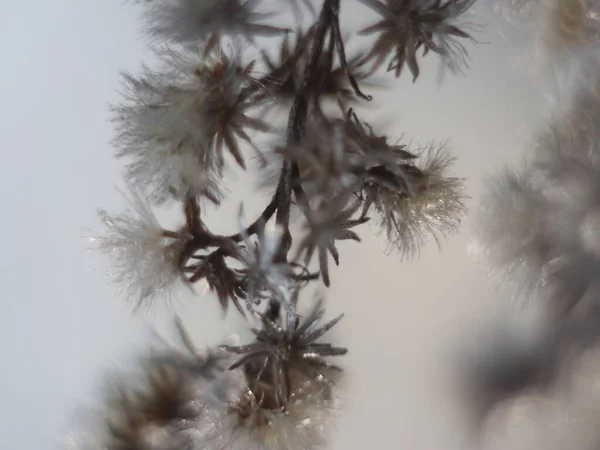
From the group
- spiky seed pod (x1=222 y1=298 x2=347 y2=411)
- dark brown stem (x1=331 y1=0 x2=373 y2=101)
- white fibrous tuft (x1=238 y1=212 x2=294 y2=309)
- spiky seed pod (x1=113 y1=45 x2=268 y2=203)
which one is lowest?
spiky seed pod (x1=222 y1=298 x2=347 y2=411)

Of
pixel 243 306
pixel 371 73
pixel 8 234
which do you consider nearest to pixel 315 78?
pixel 371 73

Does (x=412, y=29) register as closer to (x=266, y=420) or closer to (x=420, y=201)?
(x=420, y=201)

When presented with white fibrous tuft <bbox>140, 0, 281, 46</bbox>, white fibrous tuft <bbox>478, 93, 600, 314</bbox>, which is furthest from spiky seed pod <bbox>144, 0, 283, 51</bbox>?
white fibrous tuft <bbox>478, 93, 600, 314</bbox>

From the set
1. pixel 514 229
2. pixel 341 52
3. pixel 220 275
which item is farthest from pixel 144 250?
pixel 514 229

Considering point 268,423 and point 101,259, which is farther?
point 101,259

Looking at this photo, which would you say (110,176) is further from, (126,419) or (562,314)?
(562,314)

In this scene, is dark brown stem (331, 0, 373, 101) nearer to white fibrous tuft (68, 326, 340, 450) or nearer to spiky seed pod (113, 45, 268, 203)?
spiky seed pod (113, 45, 268, 203)
